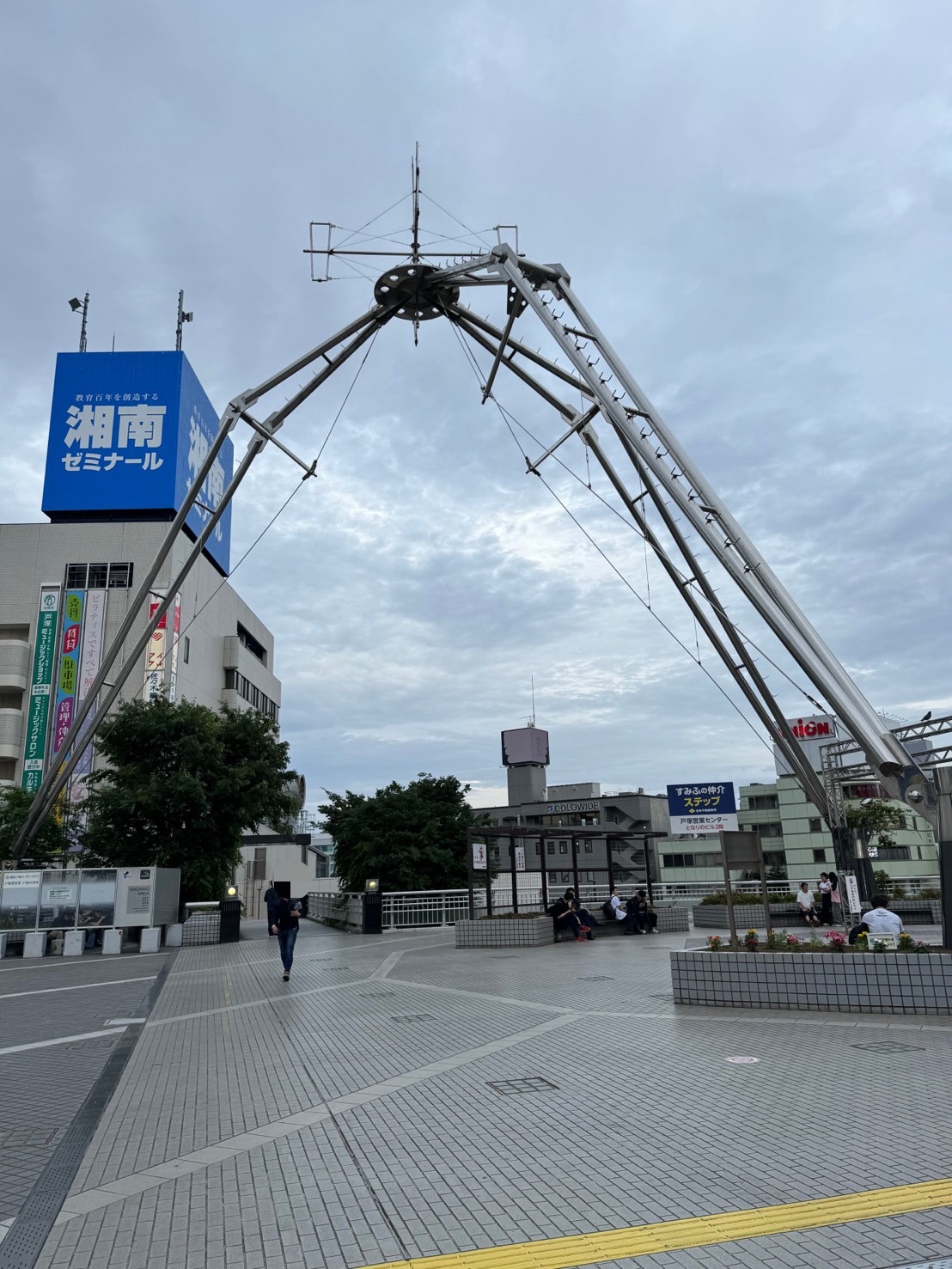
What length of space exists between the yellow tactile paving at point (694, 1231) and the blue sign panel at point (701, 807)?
27086mm

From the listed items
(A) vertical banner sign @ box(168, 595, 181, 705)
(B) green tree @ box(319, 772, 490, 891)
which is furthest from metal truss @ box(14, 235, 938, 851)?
(A) vertical banner sign @ box(168, 595, 181, 705)

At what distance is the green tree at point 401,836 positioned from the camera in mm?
34812

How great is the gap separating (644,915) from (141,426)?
149 ft

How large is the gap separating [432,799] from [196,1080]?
29.5 m

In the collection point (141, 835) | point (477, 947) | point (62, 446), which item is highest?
point (62, 446)

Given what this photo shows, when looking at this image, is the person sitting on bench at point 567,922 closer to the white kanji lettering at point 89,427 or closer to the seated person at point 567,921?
the seated person at point 567,921

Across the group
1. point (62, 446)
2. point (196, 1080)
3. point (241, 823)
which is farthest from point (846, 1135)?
point (62, 446)

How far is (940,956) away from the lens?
10688 mm

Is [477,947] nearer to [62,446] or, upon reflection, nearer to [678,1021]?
[678,1021]

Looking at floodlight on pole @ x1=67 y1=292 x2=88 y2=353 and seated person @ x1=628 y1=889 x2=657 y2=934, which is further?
floodlight on pole @ x1=67 y1=292 x2=88 y2=353

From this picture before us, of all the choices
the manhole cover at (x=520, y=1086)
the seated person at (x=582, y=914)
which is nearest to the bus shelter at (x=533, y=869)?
the seated person at (x=582, y=914)

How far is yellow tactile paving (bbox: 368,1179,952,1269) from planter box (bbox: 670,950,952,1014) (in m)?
6.04

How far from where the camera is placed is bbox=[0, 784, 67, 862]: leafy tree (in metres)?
31.4

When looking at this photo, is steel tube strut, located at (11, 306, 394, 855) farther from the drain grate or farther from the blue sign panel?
the blue sign panel
